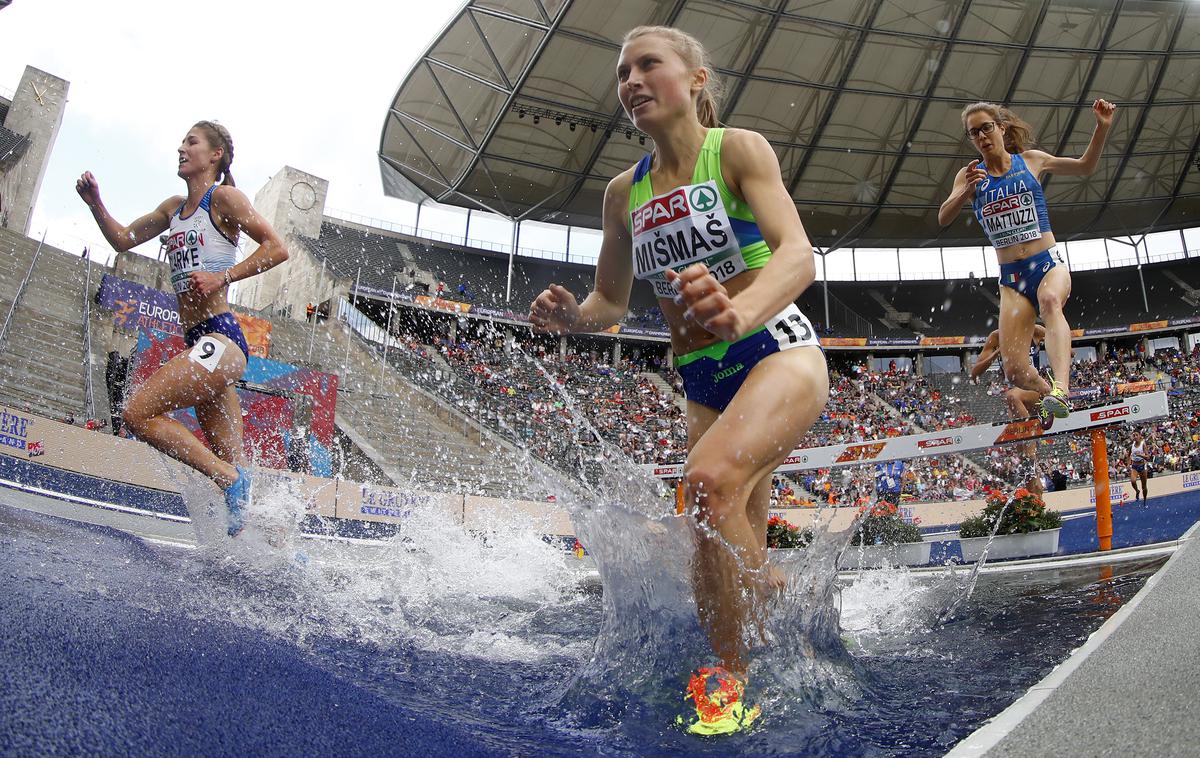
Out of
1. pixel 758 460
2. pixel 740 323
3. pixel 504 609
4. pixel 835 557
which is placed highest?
pixel 740 323

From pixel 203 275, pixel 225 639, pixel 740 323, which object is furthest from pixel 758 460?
pixel 203 275

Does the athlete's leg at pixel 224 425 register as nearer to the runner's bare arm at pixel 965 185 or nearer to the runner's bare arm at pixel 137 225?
the runner's bare arm at pixel 137 225

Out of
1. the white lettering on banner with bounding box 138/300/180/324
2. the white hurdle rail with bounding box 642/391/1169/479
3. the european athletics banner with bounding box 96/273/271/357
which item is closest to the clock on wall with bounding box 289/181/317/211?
the european athletics banner with bounding box 96/273/271/357

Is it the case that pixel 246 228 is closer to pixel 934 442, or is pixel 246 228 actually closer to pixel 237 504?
pixel 237 504

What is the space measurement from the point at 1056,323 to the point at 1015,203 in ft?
2.54

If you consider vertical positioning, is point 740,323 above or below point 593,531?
above

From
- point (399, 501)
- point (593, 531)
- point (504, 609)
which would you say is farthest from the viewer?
point (399, 501)

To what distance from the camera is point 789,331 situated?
7.11 feet

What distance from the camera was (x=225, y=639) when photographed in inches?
73.0

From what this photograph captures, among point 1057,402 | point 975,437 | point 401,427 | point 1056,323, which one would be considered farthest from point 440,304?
point 1057,402

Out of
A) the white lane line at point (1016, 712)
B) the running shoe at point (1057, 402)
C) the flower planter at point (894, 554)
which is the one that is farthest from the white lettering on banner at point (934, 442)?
the white lane line at point (1016, 712)

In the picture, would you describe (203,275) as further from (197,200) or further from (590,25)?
(590,25)

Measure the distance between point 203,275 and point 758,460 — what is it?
3004 mm

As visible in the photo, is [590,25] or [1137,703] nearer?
[1137,703]
